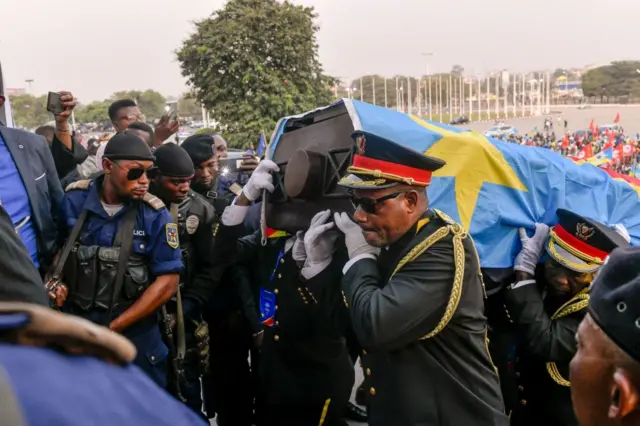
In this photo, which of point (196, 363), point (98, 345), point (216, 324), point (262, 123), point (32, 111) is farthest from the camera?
point (32, 111)

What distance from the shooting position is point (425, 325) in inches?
78.9

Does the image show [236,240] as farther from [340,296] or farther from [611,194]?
[611,194]

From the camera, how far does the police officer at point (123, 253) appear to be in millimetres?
2742

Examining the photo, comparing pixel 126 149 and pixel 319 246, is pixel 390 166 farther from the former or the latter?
pixel 126 149

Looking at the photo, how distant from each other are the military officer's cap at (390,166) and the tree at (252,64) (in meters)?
20.5

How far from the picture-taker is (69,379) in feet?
2.01

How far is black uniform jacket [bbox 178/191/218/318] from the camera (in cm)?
341

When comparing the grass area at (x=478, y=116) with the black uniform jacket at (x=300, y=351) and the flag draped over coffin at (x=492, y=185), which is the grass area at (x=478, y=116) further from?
the black uniform jacket at (x=300, y=351)

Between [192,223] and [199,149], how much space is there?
29.1 inches

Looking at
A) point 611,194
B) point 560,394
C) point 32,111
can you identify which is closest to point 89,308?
point 560,394

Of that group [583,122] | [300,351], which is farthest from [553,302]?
[583,122]

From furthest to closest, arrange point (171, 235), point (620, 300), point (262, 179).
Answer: point (262, 179) < point (171, 235) < point (620, 300)

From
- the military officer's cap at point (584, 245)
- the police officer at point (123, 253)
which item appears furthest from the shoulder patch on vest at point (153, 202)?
the military officer's cap at point (584, 245)

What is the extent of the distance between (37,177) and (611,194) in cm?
307
